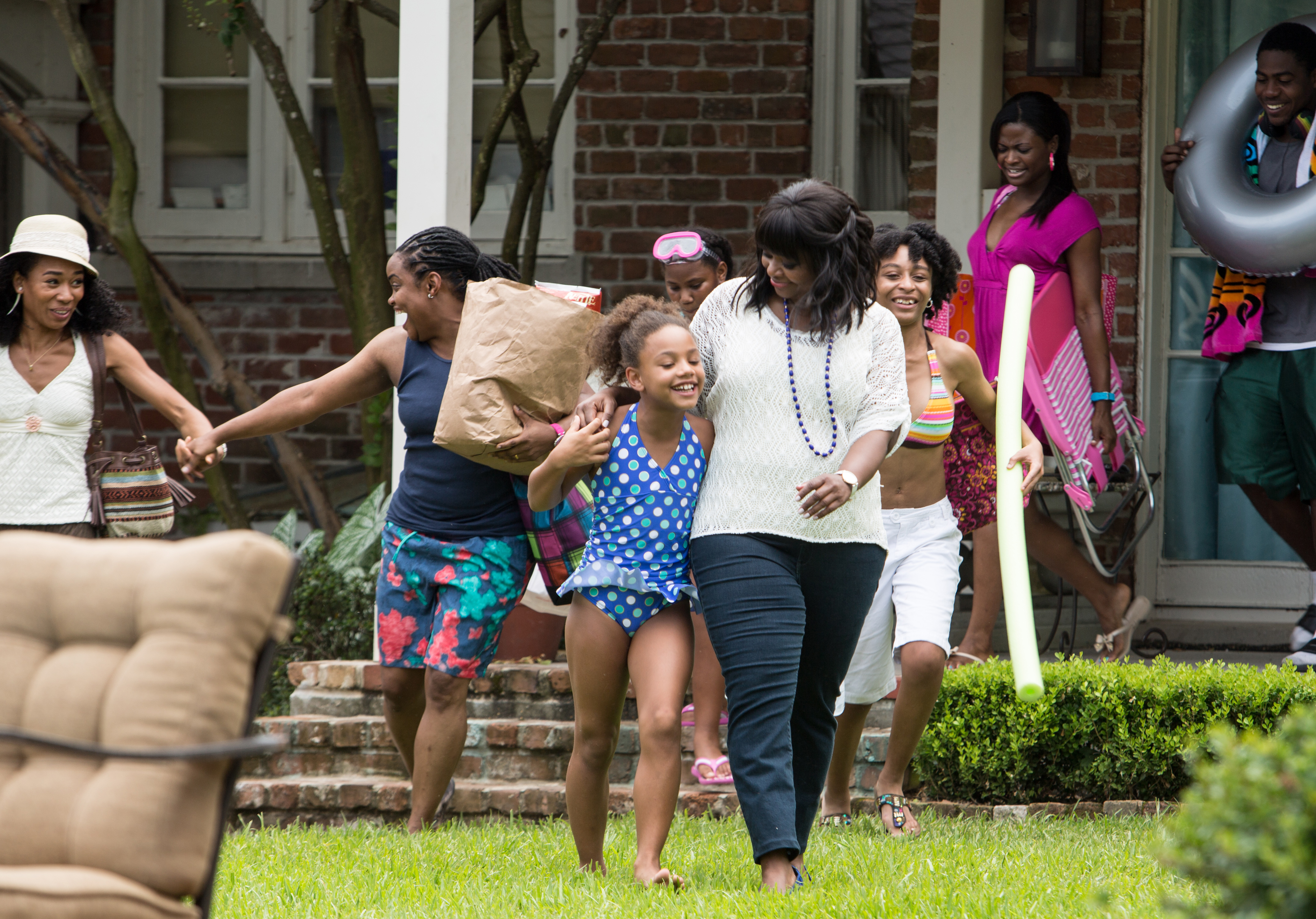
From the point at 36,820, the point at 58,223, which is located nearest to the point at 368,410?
the point at 58,223

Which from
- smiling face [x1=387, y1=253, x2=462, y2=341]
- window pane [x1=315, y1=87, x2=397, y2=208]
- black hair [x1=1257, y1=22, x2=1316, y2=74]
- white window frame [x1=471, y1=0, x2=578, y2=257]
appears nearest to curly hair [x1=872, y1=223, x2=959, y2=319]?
smiling face [x1=387, y1=253, x2=462, y2=341]

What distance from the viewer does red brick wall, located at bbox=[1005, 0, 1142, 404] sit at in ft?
22.0

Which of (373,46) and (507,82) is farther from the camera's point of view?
(373,46)

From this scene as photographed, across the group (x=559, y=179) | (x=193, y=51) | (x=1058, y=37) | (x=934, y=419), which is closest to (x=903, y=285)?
(x=934, y=419)

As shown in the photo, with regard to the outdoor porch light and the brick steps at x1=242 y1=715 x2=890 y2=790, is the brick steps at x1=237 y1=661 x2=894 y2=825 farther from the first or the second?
the outdoor porch light

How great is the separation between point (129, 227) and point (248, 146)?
156cm

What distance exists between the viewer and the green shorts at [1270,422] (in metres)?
5.41

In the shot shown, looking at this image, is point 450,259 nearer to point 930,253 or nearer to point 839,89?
point 930,253

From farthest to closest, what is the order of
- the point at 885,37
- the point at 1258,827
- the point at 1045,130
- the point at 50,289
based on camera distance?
the point at 885,37 → the point at 1045,130 → the point at 50,289 → the point at 1258,827

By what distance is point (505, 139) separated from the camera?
808 centimetres

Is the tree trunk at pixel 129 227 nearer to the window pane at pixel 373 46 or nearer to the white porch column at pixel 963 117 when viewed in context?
the window pane at pixel 373 46

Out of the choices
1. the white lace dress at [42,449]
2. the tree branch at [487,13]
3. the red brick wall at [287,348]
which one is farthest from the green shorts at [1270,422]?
the red brick wall at [287,348]

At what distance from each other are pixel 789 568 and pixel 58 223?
9.38 ft

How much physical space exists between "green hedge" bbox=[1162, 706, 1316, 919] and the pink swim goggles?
3.71 meters
